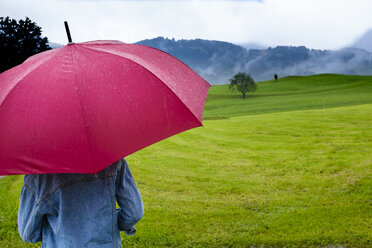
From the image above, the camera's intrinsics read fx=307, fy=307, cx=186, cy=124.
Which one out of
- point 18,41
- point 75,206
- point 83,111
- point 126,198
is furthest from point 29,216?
point 18,41

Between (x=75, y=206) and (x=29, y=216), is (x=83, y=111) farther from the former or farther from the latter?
(x=29, y=216)

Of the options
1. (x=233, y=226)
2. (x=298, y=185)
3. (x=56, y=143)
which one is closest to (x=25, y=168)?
(x=56, y=143)

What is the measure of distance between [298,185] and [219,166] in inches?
116

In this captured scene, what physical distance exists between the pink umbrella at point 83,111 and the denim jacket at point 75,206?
210mm

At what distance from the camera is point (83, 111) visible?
208 cm

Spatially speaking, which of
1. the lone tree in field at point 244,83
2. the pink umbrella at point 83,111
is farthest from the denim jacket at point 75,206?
the lone tree in field at point 244,83

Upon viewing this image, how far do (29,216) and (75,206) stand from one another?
35 centimetres

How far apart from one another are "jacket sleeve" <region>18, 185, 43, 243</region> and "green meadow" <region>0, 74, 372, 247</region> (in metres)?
3.12

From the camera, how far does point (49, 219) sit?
7.22 feet

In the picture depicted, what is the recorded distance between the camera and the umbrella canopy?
78.5 inches

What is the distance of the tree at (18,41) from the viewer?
11.4 m

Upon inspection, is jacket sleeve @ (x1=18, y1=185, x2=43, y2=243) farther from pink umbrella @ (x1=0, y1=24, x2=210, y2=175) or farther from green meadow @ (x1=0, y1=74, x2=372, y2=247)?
green meadow @ (x1=0, y1=74, x2=372, y2=247)

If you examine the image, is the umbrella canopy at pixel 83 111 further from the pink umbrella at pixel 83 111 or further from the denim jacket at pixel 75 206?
the denim jacket at pixel 75 206

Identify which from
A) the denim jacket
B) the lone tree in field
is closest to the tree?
the denim jacket
